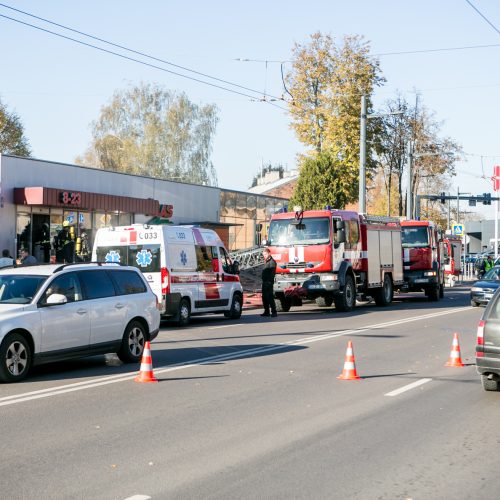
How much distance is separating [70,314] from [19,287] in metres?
0.82

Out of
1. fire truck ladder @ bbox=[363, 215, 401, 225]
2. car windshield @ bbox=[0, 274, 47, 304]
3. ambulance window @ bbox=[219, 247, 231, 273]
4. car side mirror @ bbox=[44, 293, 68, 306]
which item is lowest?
car side mirror @ bbox=[44, 293, 68, 306]

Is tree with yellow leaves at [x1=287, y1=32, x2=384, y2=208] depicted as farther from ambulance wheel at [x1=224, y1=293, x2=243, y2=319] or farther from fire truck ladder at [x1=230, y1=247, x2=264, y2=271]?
ambulance wheel at [x1=224, y1=293, x2=243, y2=319]

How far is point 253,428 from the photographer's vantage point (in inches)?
335

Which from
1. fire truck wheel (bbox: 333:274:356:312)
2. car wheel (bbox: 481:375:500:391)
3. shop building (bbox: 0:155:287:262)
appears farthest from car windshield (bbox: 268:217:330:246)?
car wheel (bbox: 481:375:500:391)

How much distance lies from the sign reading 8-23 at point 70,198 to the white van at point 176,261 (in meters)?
11.8

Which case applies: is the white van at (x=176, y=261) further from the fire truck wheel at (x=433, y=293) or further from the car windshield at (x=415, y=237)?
the car windshield at (x=415, y=237)

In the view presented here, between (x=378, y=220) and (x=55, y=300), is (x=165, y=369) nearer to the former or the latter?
(x=55, y=300)

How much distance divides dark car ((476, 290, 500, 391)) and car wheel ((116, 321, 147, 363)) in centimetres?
562

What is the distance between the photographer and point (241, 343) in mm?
16656

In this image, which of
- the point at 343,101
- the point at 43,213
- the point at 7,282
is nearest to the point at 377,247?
the point at 43,213

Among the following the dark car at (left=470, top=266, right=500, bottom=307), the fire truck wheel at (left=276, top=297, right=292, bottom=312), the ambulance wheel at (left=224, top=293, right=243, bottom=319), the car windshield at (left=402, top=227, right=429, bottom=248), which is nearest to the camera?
the ambulance wheel at (left=224, top=293, right=243, bottom=319)

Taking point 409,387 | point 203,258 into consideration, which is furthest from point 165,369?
point 203,258

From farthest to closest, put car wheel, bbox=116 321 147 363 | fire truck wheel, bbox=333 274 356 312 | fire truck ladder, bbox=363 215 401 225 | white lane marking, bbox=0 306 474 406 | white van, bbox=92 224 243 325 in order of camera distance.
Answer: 1. fire truck ladder, bbox=363 215 401 225
2. fire truck wheel, bbox=333 274 356 312
3. white van, bbox=92 224 243 325
4. car wheel, bbox=116 321 147 363
5. white lane marking, bbox=0 306 474 406

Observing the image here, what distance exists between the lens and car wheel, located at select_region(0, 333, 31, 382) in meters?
11.2
